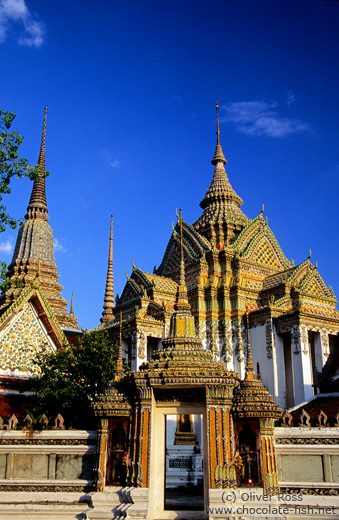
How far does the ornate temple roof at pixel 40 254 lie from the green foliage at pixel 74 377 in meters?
12.0

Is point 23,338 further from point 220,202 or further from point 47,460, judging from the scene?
point 220,202

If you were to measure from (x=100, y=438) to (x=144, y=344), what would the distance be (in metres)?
11.6

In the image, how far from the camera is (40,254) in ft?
99.8

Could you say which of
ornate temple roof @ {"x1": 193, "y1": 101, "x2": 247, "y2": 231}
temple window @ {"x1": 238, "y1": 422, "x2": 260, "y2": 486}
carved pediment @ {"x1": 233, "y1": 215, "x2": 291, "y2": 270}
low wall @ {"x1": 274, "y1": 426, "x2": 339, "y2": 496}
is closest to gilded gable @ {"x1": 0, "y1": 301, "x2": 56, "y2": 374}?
temple window @ {"x1": 238, "y1": 422, "x2": 260, "y2": 486}

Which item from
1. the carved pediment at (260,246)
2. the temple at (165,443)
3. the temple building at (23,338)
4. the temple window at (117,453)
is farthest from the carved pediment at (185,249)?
the temple window at (117,453)

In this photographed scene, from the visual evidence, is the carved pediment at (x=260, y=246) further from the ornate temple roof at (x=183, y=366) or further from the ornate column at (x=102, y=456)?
the ornate column at (x=102, y=456)

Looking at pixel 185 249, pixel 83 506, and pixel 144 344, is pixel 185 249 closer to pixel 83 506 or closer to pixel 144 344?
pixel 144 344

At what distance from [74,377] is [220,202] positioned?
17.6m

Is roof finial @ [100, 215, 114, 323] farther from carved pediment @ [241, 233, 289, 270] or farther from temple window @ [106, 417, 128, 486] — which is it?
temple window @ [106, 417, 128, 486]

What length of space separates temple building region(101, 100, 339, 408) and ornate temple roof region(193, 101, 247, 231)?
0.39 feet

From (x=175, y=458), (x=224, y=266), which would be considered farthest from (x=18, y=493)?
(x=224, y=266)

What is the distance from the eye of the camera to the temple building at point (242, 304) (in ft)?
74.2

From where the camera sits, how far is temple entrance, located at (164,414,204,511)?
13.9 meters

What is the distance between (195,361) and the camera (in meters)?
11.2
